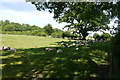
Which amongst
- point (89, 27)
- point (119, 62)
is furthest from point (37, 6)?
point (89, 27)

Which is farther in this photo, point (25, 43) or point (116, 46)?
point (25, 43)

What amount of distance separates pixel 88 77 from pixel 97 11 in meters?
6.98

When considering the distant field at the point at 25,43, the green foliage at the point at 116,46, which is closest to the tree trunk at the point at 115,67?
the green foliage at the point at 116,46

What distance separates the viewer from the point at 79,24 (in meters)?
35.9

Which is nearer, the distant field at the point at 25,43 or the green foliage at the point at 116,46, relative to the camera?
the green foliage at the point at 116,46

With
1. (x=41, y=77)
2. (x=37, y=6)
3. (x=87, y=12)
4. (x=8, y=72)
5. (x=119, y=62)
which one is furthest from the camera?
(x=37, y=6)

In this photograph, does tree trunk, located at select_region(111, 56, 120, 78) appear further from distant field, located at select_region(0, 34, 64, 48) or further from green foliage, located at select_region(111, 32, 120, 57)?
distant field, located at select_region(0, 34, 64, 48)

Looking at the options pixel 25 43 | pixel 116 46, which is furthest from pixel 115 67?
pixel 25 43

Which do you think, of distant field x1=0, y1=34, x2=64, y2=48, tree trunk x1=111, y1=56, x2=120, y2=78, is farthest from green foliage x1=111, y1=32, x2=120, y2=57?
distant field x1=0, y1=34, x2=64, y2=48

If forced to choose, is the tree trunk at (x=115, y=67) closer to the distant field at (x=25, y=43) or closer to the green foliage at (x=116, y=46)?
the green foliage at (x=116, y=46)

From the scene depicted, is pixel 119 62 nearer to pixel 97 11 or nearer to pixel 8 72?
pixel 8 72

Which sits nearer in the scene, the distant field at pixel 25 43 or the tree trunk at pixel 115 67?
the tree trunk at pixel 115 67

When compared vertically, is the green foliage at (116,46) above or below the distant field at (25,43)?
above

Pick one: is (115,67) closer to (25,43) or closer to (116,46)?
(116,46)
